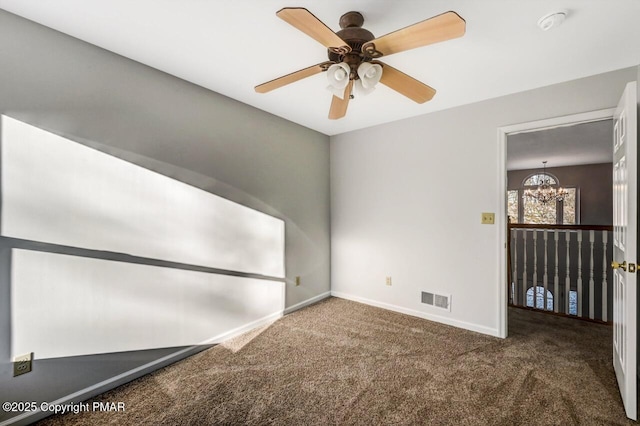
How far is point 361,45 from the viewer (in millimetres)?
1642

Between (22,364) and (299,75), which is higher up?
(299,75)

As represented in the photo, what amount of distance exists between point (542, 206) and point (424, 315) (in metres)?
6.87

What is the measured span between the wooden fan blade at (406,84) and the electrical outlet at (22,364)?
2.72 metres

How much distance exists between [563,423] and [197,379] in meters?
2.41

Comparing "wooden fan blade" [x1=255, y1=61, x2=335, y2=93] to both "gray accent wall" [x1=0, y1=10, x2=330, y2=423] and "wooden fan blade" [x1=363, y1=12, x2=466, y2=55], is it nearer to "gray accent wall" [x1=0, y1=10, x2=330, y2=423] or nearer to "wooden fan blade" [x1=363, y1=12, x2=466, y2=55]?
"wooden fan blade" [x1=363, y1=12, x2=466, y2=55]

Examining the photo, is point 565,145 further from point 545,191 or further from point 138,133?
point 138,133

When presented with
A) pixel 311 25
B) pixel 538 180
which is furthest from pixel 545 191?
pixel 311 25

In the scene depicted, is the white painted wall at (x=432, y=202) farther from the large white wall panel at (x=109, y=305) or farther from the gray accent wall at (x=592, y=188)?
the gray accent wall at (x=592, y=188)

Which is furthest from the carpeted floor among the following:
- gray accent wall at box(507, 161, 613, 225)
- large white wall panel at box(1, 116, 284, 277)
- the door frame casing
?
gray accent wall at box(507, 161, 613, 225)

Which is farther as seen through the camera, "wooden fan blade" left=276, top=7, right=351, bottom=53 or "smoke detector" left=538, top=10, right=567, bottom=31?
"smoke detector" left=538, top=10, right=567, bottom=31

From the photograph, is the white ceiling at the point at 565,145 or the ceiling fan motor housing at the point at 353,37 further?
the white ceiling at the point at 565,145

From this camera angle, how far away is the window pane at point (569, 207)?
7574 millimetres

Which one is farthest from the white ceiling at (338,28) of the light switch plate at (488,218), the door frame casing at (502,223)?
the light switch plate at (488,218)

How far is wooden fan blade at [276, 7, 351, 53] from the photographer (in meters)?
1.24
